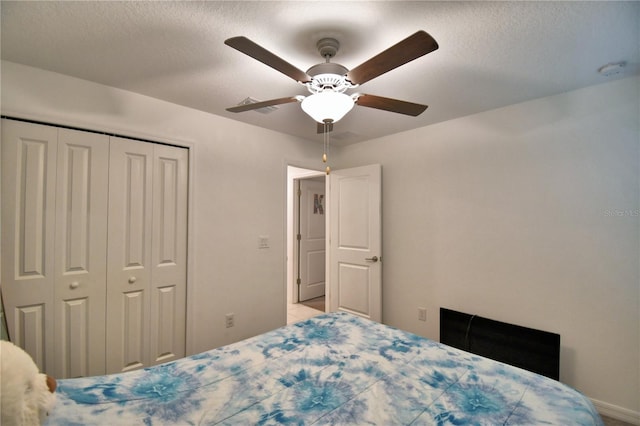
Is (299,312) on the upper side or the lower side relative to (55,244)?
lower

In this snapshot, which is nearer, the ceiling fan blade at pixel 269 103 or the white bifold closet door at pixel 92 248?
the ceiling fan blade at pixel 269 103

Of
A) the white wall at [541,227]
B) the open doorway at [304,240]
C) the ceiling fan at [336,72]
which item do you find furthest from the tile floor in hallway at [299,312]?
the ceiling fan at [336,72]

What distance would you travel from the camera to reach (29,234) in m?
1.86

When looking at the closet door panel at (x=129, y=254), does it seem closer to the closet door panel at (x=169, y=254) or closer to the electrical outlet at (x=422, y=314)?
the closet door panel at (x=169, y=254)

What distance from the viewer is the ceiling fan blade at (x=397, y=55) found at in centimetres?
112

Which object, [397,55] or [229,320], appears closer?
[397,55]

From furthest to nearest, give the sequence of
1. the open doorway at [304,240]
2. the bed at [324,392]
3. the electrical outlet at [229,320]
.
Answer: the open doorway at [304,240], the electrical outlet at [229,320], the bed at [324,392]

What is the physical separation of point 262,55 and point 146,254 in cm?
188

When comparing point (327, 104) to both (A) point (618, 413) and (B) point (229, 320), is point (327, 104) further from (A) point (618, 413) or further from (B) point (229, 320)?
(A) point (618, 413)

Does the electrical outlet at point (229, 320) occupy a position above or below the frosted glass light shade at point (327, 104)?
below

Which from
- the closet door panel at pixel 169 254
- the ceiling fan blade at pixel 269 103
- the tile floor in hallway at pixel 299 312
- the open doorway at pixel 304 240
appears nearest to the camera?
the ceiling fan blade at pixel 269 103

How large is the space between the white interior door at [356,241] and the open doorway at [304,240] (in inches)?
39.8

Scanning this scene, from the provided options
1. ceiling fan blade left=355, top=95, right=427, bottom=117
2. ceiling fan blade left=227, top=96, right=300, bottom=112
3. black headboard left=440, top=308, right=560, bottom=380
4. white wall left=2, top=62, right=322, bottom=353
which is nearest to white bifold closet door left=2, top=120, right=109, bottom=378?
white wall left=2, top=62, right=322, bottom=353

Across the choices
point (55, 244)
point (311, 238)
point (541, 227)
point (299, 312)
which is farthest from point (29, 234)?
point (541, 227)
